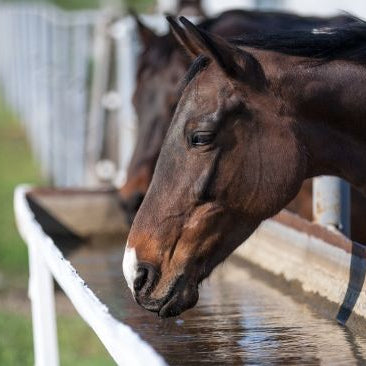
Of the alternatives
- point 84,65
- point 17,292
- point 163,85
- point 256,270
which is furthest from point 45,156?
point 256,270

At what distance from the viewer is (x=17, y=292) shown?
29.1 ft

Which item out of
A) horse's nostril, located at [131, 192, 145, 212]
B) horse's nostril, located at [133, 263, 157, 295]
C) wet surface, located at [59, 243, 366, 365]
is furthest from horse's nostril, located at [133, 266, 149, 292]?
horse's nostril, located at [131, 192, 145, 212]

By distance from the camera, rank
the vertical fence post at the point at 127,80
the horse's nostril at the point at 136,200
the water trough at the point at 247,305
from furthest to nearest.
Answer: the vertical fence post at the point at 127,80, the horse's nostril at the point at 136,200, the water trough at the point at 247,305

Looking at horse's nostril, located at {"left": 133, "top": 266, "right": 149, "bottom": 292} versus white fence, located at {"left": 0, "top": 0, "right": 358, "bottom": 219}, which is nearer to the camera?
horse's nostril, located at {"left": 133, "top": 266, "right": 149, "bottom": 292}

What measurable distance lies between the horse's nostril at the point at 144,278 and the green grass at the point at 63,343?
2.68 m

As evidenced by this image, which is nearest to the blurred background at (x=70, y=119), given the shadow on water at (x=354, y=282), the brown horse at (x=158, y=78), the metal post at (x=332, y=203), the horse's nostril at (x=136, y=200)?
the brown horse at (x=158, y=78)

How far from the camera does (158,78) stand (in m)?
7.21

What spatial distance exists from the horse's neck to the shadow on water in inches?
18.4

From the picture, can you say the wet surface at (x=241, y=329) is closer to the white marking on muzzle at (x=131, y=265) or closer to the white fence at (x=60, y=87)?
the white marking on muzzle at (x=131, y=265)

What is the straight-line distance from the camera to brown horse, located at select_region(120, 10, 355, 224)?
6570 millimetres

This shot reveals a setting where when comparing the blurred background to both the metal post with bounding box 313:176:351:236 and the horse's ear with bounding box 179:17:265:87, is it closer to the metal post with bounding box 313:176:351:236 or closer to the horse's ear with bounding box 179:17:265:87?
the metal post with bounding box 313:176:351:236

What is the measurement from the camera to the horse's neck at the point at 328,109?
3.85m

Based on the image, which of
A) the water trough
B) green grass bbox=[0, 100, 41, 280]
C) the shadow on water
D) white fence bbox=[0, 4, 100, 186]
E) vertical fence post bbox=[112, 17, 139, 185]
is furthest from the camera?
white fence bbox=[0, 4, 100, 186]

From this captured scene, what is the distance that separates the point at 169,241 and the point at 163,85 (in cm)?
350
